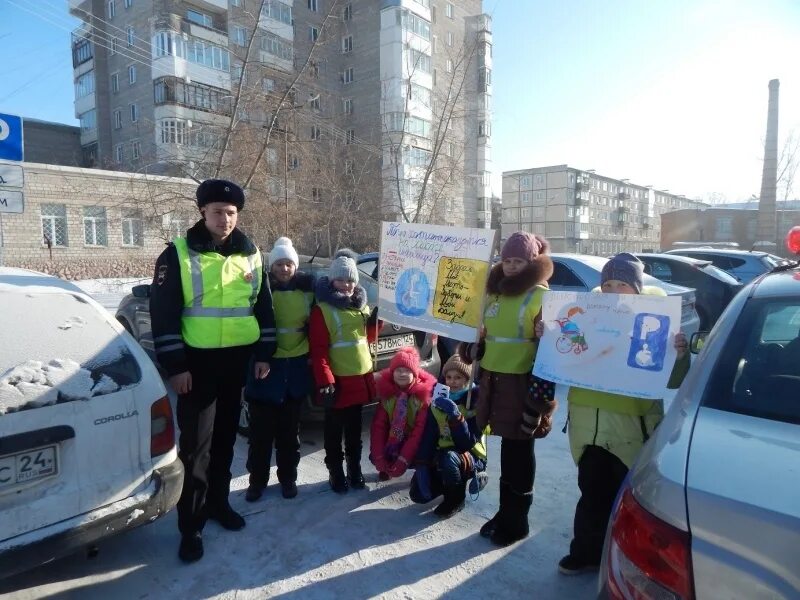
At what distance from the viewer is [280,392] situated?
3.55m

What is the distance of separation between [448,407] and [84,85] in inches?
1655

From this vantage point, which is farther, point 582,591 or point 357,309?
point 357,309

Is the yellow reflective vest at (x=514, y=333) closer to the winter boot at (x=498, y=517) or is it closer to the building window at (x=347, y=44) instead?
the winter boot at (x=498, y=517)

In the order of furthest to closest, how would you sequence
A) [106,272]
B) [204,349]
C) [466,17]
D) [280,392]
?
[466,17], [106,272], [280,392], [204,349]

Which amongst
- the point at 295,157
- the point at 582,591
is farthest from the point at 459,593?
the point at 295,157

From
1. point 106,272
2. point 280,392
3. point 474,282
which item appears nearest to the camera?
point 474,282

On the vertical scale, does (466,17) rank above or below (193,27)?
above

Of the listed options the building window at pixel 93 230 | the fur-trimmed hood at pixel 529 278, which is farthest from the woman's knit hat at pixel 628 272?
the building window at pixel 93 230

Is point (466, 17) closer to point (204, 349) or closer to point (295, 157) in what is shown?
point (295, 157)

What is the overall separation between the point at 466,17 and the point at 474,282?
4804cm

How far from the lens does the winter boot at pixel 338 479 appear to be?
3.71 meters

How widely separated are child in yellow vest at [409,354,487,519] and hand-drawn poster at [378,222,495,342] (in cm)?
50

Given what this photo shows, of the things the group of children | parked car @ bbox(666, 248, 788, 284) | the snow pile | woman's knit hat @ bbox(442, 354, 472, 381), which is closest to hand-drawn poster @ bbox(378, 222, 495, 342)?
the group of children

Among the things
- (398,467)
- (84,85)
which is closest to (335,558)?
(398,467)
